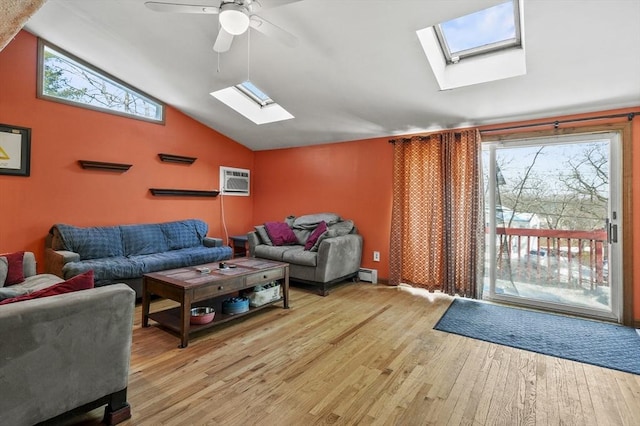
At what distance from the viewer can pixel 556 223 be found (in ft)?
11.2

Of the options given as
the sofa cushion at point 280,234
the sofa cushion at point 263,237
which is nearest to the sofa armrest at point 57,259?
the sofa cushion at point 263,237

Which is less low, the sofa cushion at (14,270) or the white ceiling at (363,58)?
the white ceiling at (363,58)

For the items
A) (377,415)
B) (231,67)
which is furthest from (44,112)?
(377,415)

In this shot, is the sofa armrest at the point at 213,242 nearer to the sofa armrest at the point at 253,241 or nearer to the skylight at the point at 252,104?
the sofa armrest at the point at 253,241

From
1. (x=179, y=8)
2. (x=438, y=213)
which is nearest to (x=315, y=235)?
(x=438, y=213)

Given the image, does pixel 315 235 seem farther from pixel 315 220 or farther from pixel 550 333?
pixel 550 333

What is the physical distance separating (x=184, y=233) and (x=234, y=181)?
4.66 ft

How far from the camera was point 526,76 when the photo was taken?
2.76 m

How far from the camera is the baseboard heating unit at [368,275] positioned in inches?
174

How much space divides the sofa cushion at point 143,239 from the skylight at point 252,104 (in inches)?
78.3

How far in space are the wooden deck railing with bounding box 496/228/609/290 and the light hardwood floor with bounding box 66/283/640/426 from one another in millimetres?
1453

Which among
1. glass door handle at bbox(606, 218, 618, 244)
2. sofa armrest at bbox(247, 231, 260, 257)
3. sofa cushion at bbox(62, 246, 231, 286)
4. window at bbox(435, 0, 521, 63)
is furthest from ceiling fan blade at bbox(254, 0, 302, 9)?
glass door handle at bbox(606, 218, 618, 244)

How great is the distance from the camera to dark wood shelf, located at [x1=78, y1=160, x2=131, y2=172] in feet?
12.1

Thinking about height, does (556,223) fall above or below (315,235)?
above
